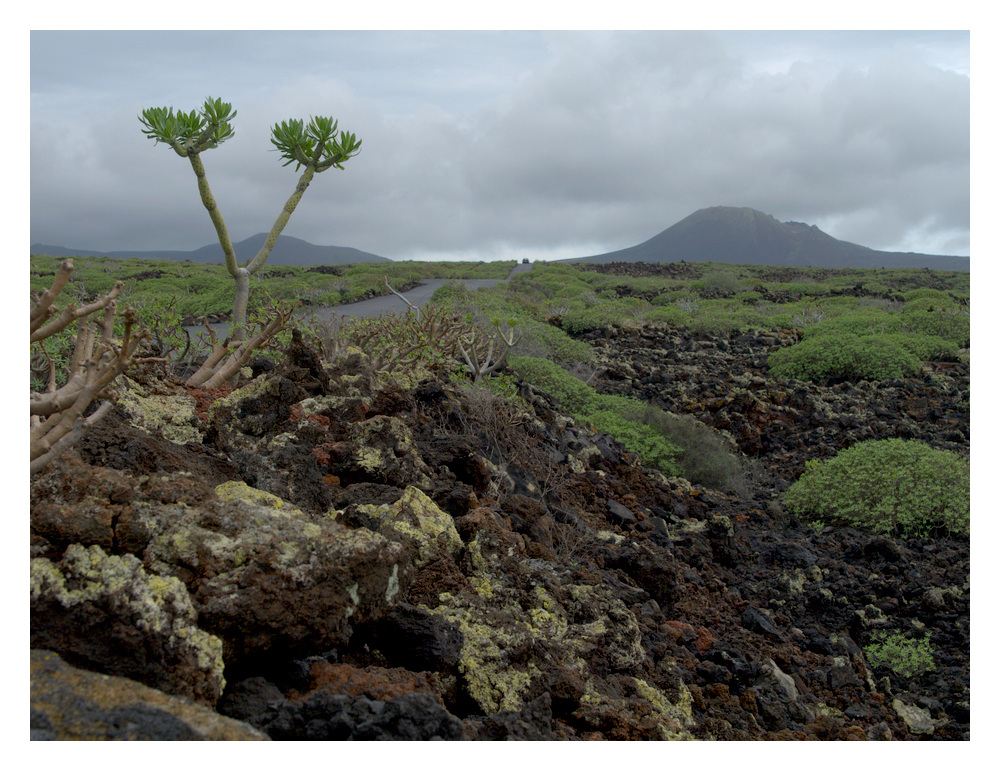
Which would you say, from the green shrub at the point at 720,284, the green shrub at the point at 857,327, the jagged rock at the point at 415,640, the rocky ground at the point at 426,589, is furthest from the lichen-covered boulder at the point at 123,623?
the green shrub at the point at 720,284

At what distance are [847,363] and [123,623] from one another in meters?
13.2

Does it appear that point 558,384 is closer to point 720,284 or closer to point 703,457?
point 703,457

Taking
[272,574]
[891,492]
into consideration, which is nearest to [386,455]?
[272,574]

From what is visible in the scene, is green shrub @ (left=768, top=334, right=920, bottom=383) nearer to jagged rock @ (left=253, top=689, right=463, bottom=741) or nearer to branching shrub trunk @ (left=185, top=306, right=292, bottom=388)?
branching shrub trunk @ (left=185, top=306, right=292, bottom=388)

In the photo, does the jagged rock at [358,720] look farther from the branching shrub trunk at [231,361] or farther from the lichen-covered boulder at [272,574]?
the branching shrub trunk at [231,361]

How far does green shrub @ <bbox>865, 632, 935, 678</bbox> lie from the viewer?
4.01 m

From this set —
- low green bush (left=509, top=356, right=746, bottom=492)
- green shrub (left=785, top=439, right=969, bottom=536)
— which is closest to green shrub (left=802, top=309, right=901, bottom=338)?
low green bush (left=509, top=356, right=746, bottom=492)

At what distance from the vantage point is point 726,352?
1571 cm

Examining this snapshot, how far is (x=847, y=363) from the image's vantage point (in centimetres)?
1263

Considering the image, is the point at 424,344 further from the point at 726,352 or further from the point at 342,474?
the point at 726,352

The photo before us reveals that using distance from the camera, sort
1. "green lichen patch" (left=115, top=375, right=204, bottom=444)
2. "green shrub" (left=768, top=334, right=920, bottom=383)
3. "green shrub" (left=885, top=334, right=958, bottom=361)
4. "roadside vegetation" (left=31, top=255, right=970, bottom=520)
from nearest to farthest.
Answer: "green lichen patch" (left=115, top=375, right=204, bottom=444) → "roadside vegetation" (left=31, top=255, right=970, bottom=520) → "green shrub" (left=768, top=334, right=920, bottom=383) → "green shrub" (left=885, top=334, right=958, bottom=361)

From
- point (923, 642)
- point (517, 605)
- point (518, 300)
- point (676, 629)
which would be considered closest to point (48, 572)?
point (517, 605)

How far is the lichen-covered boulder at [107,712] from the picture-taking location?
5.31 ft

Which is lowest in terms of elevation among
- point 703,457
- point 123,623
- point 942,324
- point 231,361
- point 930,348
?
point 703,457
